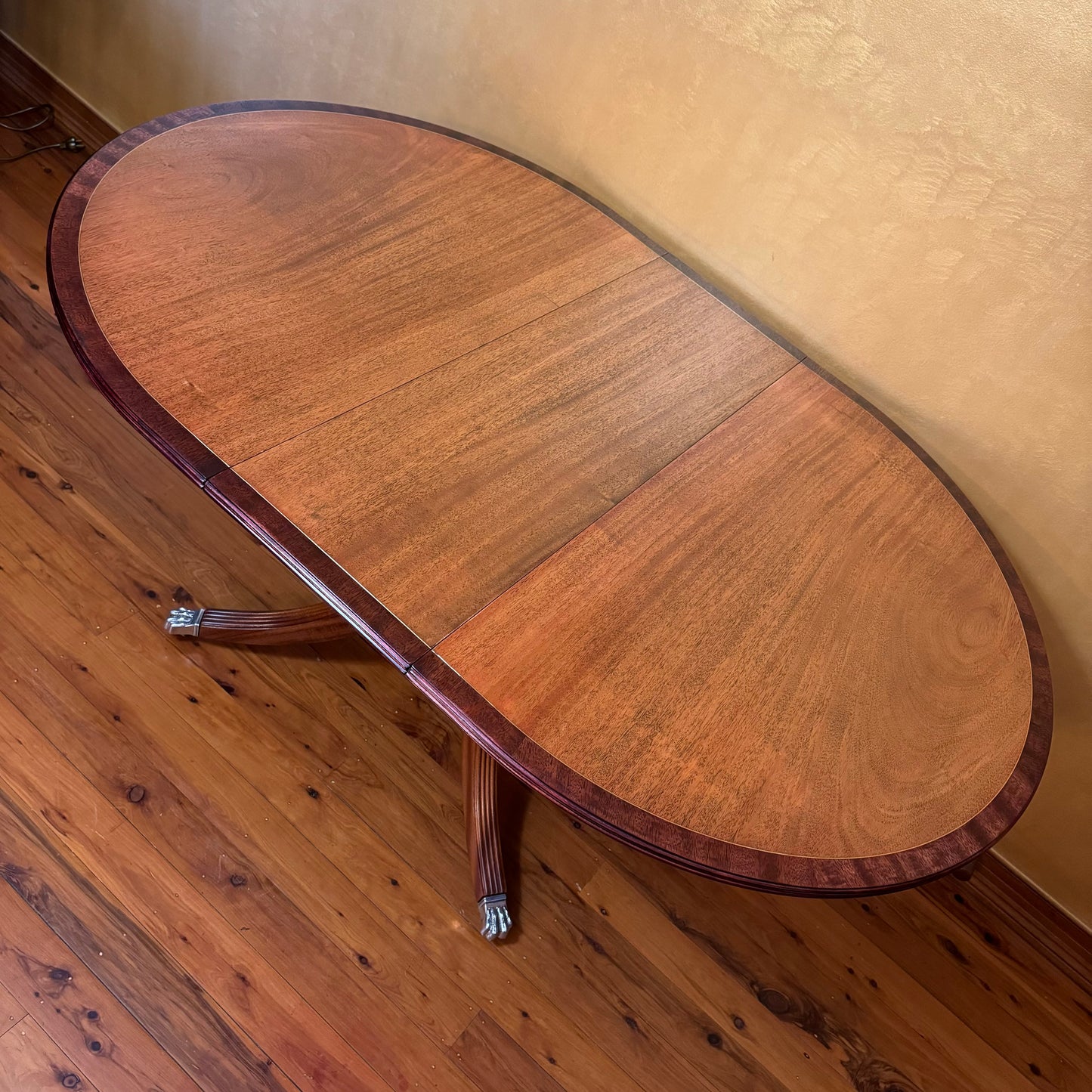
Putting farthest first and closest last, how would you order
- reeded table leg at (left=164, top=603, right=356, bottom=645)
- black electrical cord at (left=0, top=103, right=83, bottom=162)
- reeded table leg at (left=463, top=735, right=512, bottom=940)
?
black electrical cord at (left=0, top=103, right=83, bottom=162) < reeded table leg at (left=164, top=603, right=356, bottom=645) < reeded table leg at (left=463, top=735, right=512, bottom=940)

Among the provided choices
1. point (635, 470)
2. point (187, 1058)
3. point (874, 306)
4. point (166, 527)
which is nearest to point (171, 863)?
point (187, 1058)

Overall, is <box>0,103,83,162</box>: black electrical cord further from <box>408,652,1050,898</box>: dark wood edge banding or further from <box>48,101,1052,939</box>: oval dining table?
<box>408,652,1050,898</box>: dark wood edge banding

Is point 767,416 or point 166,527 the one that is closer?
point 767,416

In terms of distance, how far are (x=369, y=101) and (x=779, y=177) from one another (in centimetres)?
88

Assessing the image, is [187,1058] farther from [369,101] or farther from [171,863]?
[369,101]

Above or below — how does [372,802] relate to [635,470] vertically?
below

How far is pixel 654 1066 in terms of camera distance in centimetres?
147

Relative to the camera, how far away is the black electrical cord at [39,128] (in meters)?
2.36

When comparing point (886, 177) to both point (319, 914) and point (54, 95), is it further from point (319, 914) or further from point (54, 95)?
point (54, 95)

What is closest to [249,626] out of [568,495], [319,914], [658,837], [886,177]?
[319,914]

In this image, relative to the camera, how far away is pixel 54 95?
2.45m

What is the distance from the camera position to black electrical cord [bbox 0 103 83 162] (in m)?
2.36

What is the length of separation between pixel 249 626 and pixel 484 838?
537 millimetres

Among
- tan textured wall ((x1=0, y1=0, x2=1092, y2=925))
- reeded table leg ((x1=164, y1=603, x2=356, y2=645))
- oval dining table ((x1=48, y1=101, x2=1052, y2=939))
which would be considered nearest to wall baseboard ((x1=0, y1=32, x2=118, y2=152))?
tan textured wall ((x1=0, y1=0, x2=1092, y2=925))
